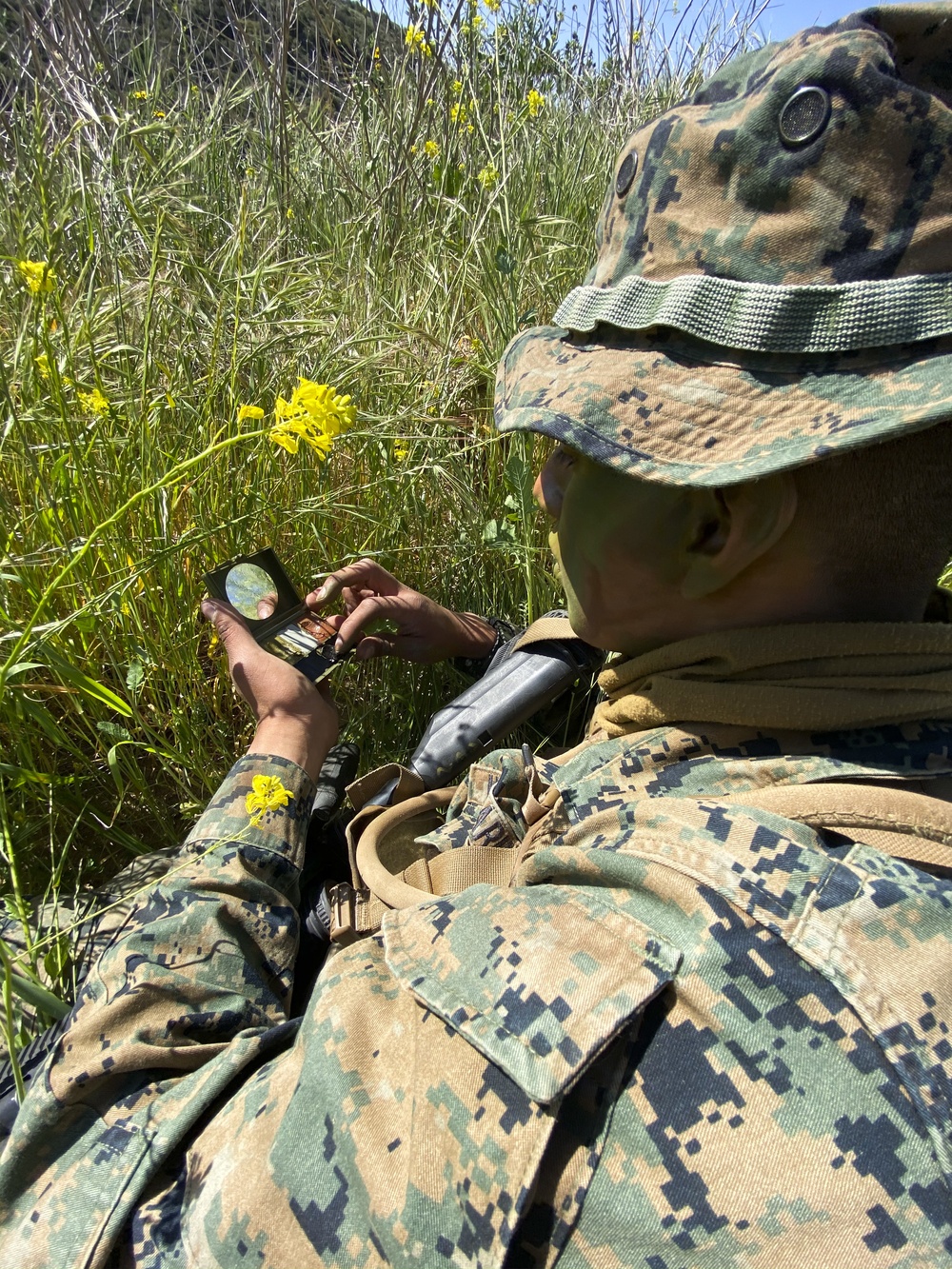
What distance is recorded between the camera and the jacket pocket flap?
0.65 meters

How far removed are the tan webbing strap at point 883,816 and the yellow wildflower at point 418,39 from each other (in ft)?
10.9

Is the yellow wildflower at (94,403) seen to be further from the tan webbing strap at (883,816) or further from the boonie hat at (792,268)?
the tan webbing strap at (883,816)

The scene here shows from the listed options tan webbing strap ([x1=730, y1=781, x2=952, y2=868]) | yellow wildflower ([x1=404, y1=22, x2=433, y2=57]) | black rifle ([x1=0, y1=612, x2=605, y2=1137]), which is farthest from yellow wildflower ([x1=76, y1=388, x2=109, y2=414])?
yellow wildflower ([x1=404, y1=22, x2=433, y2=57])

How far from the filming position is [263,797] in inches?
47.8

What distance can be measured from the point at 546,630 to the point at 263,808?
0.77 metres

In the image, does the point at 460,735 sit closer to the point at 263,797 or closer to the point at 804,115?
the point at 263,797

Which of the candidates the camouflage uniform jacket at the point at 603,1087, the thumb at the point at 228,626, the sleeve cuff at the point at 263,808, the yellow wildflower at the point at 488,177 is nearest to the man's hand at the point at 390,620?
the thumb at the point at 228,626

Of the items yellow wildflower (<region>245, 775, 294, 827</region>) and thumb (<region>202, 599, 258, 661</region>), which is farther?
thumb (<region>202, 599, 258, 661</region>)

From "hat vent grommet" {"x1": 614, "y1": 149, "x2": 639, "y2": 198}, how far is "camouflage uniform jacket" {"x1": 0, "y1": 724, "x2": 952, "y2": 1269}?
2.25 ft

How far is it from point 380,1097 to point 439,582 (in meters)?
1.53

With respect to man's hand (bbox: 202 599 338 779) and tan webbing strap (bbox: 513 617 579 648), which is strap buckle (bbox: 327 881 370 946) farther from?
tan webbing strap (bbox: 513 617 579 648)

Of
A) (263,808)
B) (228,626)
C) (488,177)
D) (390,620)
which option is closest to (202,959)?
(263,808)

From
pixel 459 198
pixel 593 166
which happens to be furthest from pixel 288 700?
pixel 593 166

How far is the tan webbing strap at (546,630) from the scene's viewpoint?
5.62ft
